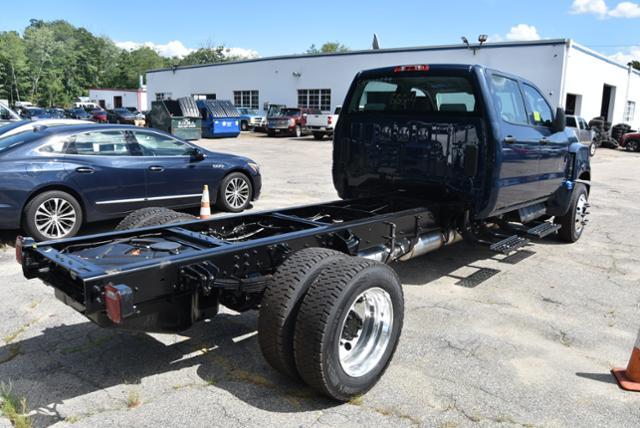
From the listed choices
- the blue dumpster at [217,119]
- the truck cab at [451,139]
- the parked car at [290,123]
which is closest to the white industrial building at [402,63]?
the parked car at [290,123]

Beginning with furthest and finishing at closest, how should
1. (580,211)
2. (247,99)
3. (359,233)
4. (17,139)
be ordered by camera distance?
1. (247,99)
2. (580,211)
3. (17,139)
4. (359,233)

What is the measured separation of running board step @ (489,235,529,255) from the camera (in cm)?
550

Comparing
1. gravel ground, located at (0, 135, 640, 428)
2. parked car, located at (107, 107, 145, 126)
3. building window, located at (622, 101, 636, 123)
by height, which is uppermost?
building window, located at (622, 101, 636, 123)

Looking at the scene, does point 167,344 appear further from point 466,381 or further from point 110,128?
point 110,128

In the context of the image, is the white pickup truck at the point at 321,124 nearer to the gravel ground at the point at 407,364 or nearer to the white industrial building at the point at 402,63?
the white industrial building at the point at 402,63

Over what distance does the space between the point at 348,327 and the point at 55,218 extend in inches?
194

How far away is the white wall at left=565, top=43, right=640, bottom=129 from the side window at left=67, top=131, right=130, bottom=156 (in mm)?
24734

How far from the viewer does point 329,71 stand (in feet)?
117

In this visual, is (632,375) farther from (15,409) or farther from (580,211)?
(580,211)

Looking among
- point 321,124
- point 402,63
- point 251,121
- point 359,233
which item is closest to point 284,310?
point 359,233

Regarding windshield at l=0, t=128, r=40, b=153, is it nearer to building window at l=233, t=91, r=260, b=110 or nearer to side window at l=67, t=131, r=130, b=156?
side window at l=67, t=131, r=130, b=156

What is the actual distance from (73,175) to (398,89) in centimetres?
423

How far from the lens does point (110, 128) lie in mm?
7621

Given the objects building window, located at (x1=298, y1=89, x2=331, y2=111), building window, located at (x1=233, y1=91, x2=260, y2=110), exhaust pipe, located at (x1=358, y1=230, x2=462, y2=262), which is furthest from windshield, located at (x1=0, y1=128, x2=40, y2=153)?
building window, located at (x1=233, y1=91, x2=260, y2=110)
